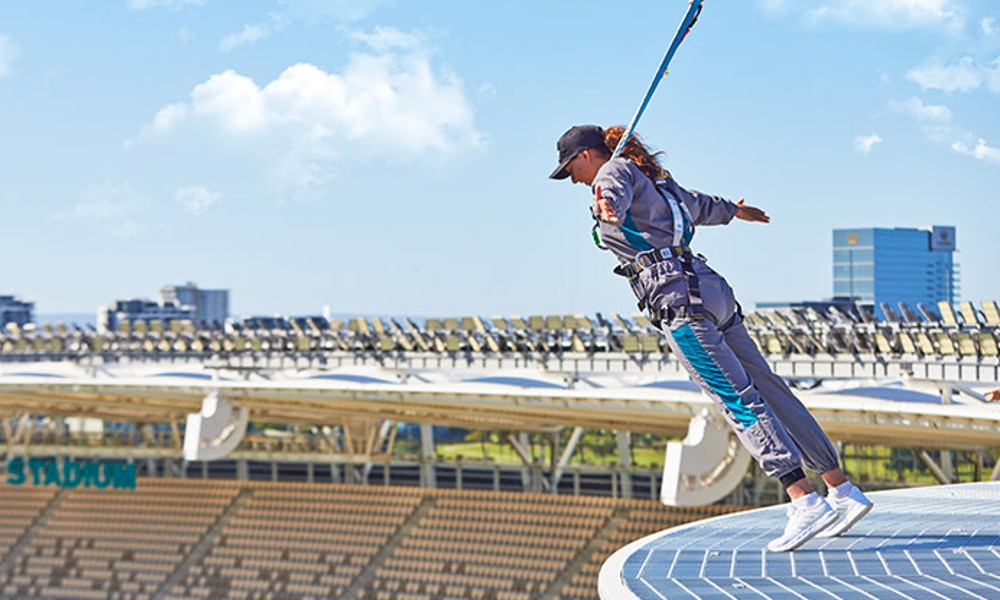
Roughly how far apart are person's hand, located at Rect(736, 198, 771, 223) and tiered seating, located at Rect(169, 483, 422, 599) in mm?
30306

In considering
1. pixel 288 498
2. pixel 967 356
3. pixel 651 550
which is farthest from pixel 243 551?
pixel 651 550

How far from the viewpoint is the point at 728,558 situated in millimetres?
7457

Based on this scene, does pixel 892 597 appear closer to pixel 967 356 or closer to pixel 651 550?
pixel 651 550

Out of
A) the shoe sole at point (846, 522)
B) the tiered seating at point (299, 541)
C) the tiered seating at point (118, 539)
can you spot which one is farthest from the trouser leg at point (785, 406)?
the tiered seating at point (118, 539)

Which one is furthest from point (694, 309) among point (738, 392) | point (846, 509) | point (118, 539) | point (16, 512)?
point (16, 512)

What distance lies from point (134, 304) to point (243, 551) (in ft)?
197

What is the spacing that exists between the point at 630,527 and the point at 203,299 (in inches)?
4572

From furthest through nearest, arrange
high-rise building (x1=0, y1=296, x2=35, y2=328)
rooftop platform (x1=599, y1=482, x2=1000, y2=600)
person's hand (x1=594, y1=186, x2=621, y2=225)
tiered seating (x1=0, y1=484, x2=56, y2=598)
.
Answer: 1. high-rise building (x1=0, y1=296, x2=35, y2=328)
2. tiered seating (x1=0, y1=484, x2=56, y2=598)
3. person's hand (x1=594, y1=186, x2=621, y2=225)
4. rooftop platform (x1=599, y1=482, x2=1000, y2=600)

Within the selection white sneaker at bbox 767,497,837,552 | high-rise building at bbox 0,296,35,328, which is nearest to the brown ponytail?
white sneaker at bbox 767,497,837,552

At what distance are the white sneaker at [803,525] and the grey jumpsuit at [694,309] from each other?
0.51 ft

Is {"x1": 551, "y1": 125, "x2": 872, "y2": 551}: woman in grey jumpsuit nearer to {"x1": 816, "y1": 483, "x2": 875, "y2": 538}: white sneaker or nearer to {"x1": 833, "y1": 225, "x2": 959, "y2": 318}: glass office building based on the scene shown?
{"x1": 816, "y1": 483, "x2": 875, "y2": 538}: white sneaker

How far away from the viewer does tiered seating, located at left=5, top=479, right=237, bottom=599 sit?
4075cm

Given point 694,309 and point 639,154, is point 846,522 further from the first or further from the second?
point 639,154

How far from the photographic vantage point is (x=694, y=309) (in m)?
7.49
